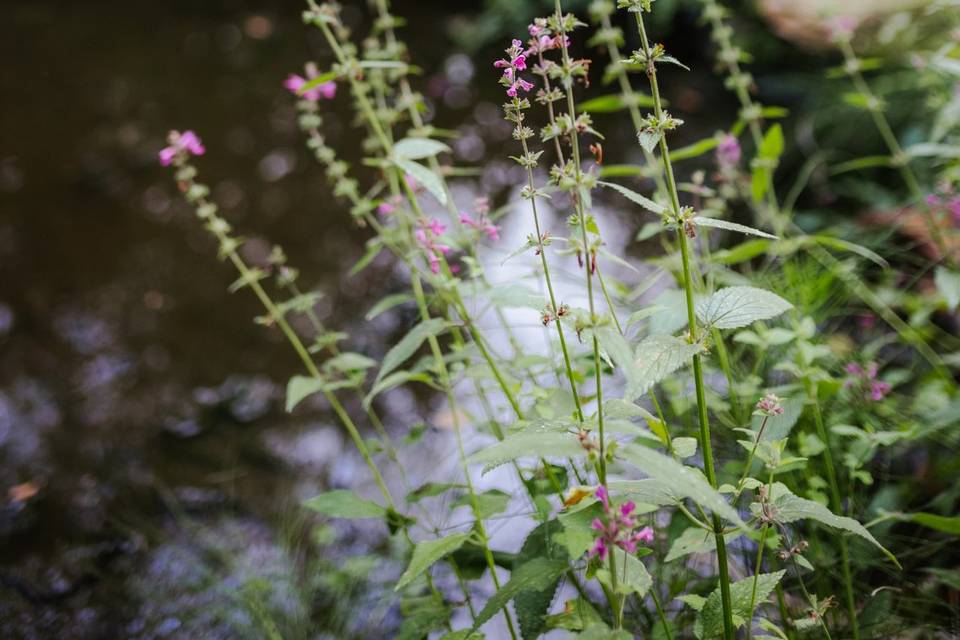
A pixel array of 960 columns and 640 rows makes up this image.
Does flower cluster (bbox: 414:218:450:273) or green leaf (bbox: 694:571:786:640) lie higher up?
flower cluster (bbox: 414:218:450:273)

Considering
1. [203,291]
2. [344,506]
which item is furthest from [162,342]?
[344,506]

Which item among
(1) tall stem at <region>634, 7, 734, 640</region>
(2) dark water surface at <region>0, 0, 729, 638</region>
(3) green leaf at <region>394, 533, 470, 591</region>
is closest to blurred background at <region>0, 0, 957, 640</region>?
(2) dark water surface at <region>0, 0, 729, 638</region>

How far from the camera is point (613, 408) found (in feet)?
3.34

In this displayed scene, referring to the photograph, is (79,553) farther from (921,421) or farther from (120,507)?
(921,421)

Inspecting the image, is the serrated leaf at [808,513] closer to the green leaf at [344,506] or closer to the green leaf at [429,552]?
the green leaf at [429,552]

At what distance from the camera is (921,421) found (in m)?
1.73

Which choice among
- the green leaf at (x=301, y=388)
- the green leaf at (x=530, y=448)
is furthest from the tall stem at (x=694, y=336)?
the green leaf at (x=301, y=388)

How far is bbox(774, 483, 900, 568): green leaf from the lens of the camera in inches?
37.3

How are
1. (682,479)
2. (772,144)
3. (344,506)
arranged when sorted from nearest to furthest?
(682,479), (344,506), (772,144)

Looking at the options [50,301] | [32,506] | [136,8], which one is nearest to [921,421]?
[32,506]

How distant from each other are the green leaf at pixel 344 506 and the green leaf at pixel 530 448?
2.23 feet

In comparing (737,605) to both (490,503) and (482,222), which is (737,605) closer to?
(490,503)

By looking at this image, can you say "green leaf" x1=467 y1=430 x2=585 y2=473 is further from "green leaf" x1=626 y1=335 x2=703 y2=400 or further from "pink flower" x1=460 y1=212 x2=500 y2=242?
"pink flower" x1=460 y1=212 x2=500 y2=242

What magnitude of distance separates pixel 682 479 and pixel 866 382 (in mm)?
1168
